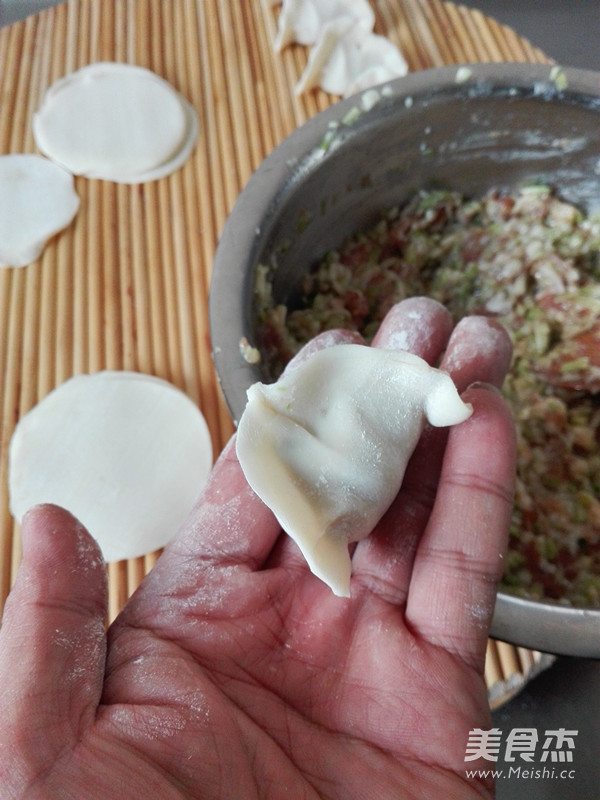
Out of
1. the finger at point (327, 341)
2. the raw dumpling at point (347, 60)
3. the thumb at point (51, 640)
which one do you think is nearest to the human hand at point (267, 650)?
the thumb at point (51, 640)

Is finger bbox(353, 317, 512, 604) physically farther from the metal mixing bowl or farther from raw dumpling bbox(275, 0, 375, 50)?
raw dumpling bbox(275, 0, 375, 50)

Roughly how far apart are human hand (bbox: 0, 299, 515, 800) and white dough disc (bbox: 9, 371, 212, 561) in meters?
0.26

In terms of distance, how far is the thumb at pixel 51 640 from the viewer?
1.59 ft

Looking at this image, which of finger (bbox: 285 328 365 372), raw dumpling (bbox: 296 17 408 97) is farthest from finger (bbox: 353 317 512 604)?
raw dumpling (bbox: 296 17 408 97)

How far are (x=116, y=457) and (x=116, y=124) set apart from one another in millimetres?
829

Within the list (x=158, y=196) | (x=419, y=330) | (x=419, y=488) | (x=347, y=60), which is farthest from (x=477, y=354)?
(x=347, y=60)

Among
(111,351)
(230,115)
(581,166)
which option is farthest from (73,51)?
(581,166)

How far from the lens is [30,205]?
1285 mm

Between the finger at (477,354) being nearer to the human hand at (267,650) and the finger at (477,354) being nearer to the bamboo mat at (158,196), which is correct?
A: the human hand at (267,650)

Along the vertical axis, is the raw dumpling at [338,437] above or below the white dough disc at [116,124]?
below

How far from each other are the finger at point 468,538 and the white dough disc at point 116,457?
47 cm

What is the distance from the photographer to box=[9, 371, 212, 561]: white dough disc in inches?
39.1

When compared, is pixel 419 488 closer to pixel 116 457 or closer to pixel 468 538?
pixel 468 538
